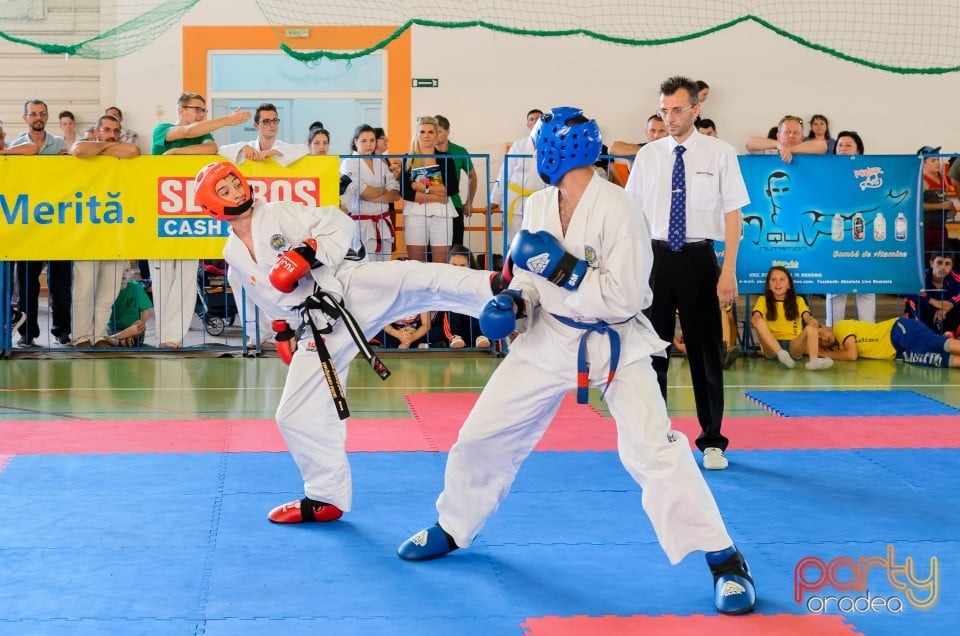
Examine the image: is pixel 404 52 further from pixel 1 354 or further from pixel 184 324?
pixel 1 354

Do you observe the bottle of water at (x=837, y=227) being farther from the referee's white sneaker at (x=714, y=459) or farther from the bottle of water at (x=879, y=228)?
the referee's white sneaker at (x=714, y=459)

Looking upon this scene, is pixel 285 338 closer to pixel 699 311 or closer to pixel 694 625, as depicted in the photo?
pixel 694 625

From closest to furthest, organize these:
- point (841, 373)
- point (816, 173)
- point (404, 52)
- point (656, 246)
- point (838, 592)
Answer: point (838, 592) → point (656, 246) → point (841, 373) → point (816, 173) → point (404, 52)

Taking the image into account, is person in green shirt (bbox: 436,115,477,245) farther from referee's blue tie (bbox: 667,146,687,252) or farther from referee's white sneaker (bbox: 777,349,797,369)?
referee's blue tie (bbox: 667,146,687,252)

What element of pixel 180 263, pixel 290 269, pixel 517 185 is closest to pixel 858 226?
pixel 517 185

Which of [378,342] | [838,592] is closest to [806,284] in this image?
[378,342]

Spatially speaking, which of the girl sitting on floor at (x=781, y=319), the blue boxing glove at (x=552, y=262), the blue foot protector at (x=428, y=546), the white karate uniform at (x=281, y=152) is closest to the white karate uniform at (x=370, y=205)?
the white karate uniform at (x=281, y=152)

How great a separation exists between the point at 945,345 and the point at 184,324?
662 centimetres

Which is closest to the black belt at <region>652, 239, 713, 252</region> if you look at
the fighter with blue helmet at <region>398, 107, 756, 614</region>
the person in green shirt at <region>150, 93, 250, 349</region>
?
the fighter with blue helmet at <region>398, 107, 756, 614</region>

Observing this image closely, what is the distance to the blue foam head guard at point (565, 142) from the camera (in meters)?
3.74

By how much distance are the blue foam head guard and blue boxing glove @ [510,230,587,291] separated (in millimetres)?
274

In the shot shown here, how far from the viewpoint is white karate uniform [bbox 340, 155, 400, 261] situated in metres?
9.70

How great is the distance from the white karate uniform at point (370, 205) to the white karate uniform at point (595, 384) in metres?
5.77

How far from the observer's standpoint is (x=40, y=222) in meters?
9.36
